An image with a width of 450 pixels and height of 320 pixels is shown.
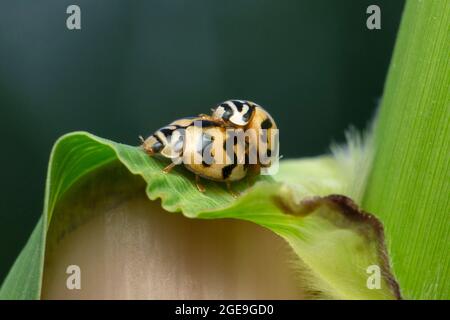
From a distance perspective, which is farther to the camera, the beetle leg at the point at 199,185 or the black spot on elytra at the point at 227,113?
the black spot on elytra at the point at 227,113

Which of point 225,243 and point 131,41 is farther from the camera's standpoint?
point 131,41

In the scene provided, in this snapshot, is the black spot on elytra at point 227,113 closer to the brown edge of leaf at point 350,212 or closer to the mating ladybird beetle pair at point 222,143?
the mating ladybird beetle pair at point 222,143

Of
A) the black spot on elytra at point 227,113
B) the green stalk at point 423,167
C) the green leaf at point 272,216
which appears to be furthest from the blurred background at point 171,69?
the green stalk at point 423,167

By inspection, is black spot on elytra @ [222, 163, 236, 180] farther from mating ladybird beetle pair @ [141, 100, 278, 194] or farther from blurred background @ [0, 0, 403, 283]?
blurred background @ [0, 0, 403, 283]

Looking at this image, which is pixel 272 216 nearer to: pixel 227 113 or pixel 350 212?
pixel 350 212

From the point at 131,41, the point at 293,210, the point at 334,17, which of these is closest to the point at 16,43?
the point at 131,41

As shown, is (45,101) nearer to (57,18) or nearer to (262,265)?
(57,18)
